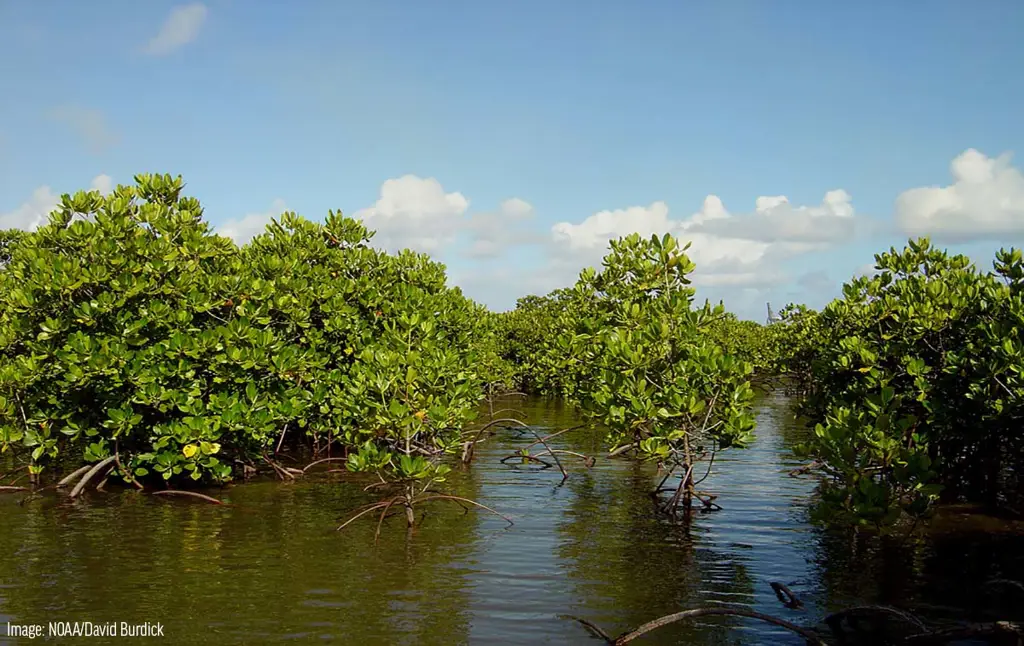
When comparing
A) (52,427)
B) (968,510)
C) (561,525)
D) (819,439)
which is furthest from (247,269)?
(968,510)

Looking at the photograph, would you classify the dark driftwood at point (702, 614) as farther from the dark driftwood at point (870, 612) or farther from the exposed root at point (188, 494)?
the exposed root at point (188, 494)

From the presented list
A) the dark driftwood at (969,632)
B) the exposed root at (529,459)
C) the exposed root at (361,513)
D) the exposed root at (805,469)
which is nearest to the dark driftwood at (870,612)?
the dark driftwood at (969,632)

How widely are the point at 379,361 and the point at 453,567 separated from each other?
10.7 feet

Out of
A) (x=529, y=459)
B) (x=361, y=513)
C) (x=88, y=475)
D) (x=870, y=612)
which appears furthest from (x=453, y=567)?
(x=529, y=459)

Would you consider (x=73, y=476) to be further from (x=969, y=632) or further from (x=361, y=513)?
(x=969, y=632)

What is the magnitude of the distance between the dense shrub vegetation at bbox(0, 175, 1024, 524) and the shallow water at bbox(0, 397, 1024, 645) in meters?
1.01

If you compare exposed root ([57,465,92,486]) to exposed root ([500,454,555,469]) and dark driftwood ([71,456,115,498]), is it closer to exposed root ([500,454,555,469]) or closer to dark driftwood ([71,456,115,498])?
dark driftwood ([71,456,115,498])

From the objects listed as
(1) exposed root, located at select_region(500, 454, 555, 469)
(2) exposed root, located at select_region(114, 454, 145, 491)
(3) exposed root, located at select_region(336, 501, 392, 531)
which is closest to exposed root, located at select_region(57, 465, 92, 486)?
(2) exposed root, located at select_region(114, 454, 145, 491)

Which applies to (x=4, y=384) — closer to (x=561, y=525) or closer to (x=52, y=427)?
(x=52, y=427)

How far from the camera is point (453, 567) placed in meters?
10.9

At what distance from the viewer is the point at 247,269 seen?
1633cm

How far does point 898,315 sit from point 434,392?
7.82m

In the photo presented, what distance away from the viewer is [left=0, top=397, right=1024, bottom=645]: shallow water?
8.87 meters

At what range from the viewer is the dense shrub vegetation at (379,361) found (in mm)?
12477
